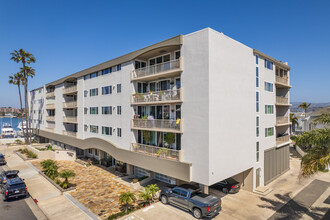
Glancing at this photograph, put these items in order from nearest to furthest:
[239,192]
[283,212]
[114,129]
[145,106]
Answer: [283,212]
[239,192]
[145,106]
[114,129]

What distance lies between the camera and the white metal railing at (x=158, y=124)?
17369 millimetres

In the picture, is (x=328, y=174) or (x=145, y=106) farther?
(x=328, y=174)

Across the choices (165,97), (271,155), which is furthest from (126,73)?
(271,155)

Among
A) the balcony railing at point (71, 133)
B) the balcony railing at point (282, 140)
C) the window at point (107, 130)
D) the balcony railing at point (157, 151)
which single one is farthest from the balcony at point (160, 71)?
the balcony railing at point (71, 133)

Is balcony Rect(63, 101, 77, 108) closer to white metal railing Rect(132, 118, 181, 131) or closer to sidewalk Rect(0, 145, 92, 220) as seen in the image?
sidewalk Rect(0, 145, 92, 220)

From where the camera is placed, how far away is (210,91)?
1505 cm

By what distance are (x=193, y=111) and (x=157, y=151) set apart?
18.2ft

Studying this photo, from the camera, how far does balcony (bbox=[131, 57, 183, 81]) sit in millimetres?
17375

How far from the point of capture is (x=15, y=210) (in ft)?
51.7

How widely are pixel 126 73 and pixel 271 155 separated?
784 inches

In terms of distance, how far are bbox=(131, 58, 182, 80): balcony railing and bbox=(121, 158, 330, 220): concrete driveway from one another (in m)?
12.1

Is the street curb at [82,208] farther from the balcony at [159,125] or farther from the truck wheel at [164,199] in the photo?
the balcony at [159,125]

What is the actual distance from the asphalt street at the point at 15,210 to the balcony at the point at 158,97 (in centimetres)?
1304

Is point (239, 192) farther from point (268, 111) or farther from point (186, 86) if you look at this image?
point (186, 86)
